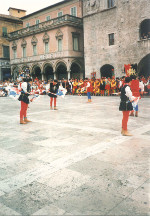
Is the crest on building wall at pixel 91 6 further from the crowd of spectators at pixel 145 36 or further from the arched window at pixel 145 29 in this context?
the crowd of spectators at pixel 145 36

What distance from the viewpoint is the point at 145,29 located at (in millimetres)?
24969

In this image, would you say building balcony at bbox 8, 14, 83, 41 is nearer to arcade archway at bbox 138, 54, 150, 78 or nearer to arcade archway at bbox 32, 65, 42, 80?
arcade archway at bbox 32, 65, 42, 80

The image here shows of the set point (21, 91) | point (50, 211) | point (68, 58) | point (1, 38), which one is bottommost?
point (50, 211)

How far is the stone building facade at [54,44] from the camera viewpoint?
31.7m

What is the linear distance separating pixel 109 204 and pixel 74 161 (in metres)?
1.65

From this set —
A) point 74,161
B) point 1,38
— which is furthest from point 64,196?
point 1,38

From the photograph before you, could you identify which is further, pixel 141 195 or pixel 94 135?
pixel 94 135

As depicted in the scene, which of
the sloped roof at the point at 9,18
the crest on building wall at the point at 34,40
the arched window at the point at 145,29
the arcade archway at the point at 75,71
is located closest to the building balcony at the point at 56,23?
the crest on building wall at the point at 34,40

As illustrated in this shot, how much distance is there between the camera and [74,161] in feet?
15.0

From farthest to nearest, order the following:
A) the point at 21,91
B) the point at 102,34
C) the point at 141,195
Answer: the point at 102,34 → the point at 21,91 → the point at 141,195

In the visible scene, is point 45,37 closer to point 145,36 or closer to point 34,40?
point 34,40

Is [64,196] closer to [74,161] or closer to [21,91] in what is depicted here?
[74,161]

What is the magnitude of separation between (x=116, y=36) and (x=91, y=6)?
18.0ft

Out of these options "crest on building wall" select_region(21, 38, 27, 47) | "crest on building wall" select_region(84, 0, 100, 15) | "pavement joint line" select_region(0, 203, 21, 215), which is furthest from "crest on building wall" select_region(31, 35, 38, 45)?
"pavement joint line" select_region(0, 203, 21, 215)
